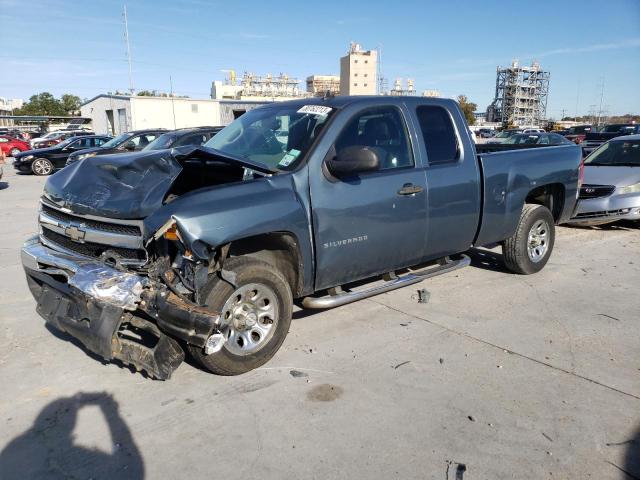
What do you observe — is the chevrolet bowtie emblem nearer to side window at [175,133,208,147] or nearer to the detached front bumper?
the detached front bumper

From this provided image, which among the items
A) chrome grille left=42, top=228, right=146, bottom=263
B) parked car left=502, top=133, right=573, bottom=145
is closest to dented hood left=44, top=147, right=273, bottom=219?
chrome grille left=42, top=228, right=146, bottom=263

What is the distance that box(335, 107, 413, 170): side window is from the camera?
431cm

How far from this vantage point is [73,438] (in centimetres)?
301

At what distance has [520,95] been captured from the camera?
123m

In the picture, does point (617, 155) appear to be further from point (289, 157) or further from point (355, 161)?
point (289, 157)

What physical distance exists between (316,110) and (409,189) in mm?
1070

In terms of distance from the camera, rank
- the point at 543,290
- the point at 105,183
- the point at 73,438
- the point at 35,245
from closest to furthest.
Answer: the point at 73,438 → the point at 105,183 → the point at 35,245 → the point at 543,290

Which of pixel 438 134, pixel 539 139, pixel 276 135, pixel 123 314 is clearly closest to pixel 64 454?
pixel 123 314

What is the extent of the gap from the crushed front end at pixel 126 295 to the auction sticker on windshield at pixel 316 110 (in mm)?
1773

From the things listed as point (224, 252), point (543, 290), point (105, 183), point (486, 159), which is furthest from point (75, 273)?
point (543, 290)

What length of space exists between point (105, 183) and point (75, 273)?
0.69 m

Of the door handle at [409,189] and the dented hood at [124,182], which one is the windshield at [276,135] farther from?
the door handle at [409,189]

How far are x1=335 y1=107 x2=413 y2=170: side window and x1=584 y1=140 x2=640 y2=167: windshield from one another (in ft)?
22.3

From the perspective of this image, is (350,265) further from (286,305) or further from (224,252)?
(224,252)
